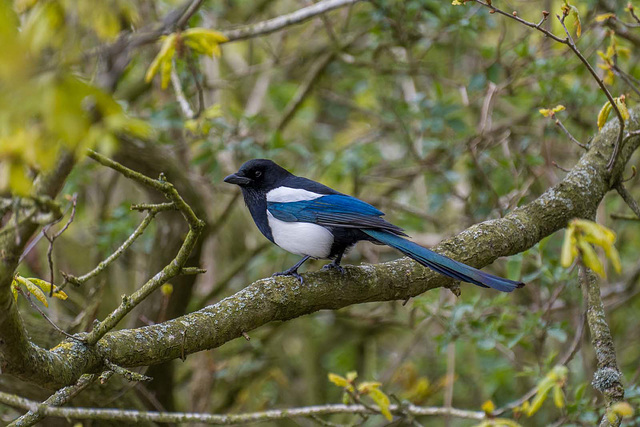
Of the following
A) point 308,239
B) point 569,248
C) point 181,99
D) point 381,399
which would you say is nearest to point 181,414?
point 381,399

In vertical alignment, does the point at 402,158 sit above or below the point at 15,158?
below

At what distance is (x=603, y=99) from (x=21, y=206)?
13.9 ft

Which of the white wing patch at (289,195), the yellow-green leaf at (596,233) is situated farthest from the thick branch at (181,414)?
the white wing patch at (289,195)

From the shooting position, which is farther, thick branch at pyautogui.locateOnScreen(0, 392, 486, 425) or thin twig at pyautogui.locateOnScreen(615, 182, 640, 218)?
thin twig at pyautogui.locateOnScreen(615, 182, 640, 218)

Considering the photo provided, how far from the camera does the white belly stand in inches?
145

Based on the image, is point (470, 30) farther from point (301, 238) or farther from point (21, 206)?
point (21, 206)

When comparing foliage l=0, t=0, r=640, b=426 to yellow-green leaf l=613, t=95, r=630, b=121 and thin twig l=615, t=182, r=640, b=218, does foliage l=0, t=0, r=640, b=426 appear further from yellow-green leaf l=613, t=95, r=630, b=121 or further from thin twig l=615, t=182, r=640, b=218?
thin twig l=615, t=182, r=640, b=218

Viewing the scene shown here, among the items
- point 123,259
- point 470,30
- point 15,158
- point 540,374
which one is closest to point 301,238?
point 540,374

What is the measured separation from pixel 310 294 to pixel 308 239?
35.2 inches

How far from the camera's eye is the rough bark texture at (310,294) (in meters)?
1.99

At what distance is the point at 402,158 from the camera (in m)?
6.75

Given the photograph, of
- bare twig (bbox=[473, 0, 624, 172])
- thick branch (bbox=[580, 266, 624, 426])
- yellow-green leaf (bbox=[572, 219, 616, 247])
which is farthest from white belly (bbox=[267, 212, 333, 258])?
yellow-green leaf (bbox=[572, 219, 616, 247])

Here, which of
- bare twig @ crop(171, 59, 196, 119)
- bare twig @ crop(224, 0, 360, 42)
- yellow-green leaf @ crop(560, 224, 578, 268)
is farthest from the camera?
bare twig @ crop(171, 59, 196, 119)

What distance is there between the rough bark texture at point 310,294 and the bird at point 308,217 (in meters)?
0.19
